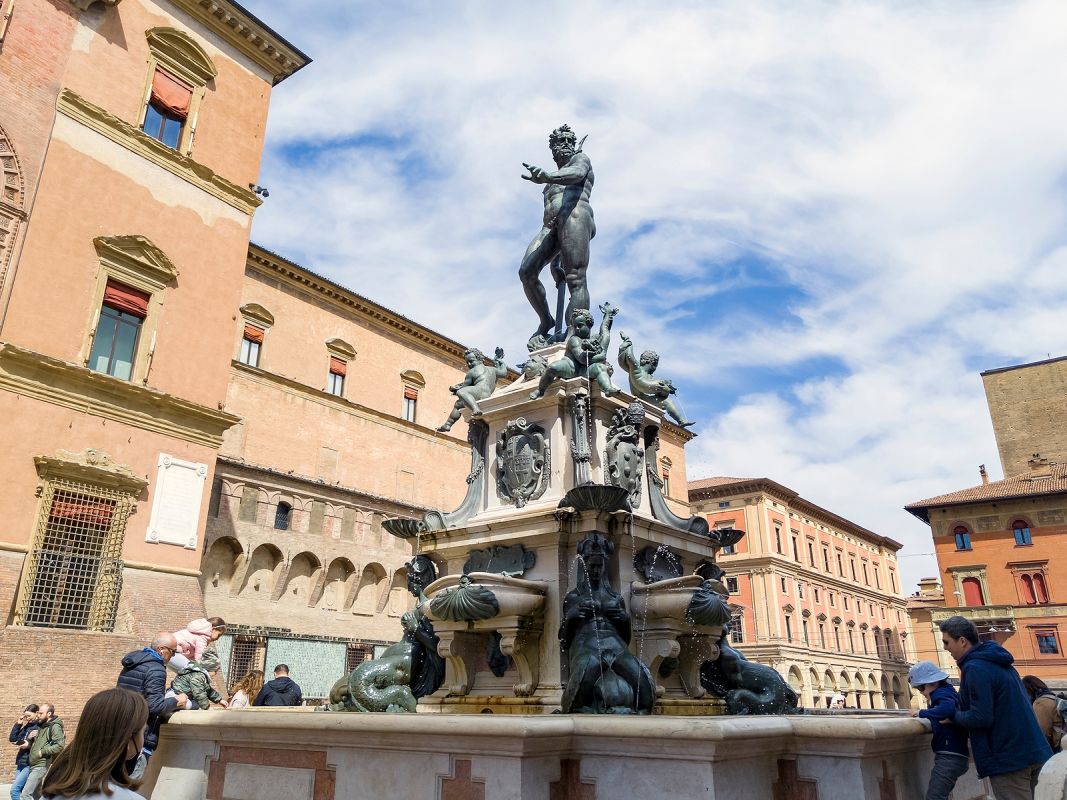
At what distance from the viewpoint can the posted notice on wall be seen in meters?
16.1

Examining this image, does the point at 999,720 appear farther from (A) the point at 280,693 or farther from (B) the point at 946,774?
(A) the point at 280,693

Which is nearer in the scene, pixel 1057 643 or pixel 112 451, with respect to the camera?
pixel 112 451

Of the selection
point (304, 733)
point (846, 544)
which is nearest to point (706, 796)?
point (304, 733)

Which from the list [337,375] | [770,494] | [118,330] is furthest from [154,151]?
[770,494]

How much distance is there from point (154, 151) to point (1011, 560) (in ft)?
164

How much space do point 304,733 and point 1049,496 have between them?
5244 centimetres

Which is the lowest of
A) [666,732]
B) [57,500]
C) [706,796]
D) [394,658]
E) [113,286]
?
[706,796]

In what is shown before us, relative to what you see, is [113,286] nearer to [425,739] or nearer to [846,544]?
[425,739]

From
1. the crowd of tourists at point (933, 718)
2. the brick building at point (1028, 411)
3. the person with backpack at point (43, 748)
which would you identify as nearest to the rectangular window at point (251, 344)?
the person with backpack at point (43, 748)

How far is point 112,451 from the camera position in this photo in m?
15.6

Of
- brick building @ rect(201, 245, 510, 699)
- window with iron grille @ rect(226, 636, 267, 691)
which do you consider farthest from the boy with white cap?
window with iron grille @ rect(226, 636, 267, 691)

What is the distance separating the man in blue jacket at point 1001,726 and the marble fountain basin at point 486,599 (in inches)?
130

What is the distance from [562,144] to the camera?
29.2 ft

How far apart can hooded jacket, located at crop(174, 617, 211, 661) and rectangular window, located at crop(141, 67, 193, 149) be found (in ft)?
51.4
